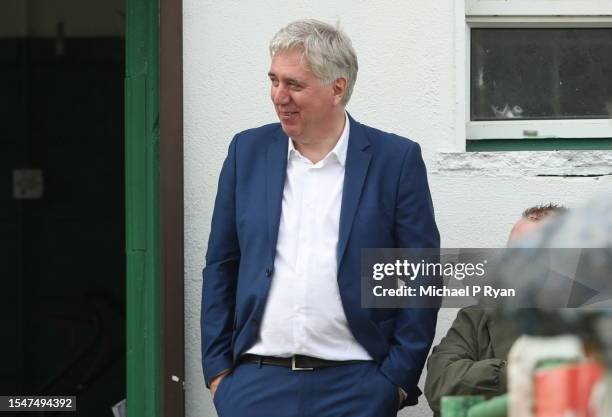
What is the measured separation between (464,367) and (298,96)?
36.4 inches

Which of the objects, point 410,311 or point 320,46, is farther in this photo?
point 410,311

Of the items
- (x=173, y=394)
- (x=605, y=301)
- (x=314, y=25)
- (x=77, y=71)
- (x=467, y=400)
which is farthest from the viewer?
(x=77, y=71)

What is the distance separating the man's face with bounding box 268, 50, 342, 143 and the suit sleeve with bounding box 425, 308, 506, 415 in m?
0.77

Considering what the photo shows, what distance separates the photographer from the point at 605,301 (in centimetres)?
182

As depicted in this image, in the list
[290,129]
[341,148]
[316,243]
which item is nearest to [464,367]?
[316,243]

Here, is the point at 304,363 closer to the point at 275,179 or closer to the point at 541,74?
the point at 275,179

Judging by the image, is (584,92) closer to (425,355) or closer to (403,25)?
(403,25)

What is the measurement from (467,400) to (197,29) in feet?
9.23

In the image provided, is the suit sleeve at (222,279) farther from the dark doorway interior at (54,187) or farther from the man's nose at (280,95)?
the dark doorway interior at (54,187)

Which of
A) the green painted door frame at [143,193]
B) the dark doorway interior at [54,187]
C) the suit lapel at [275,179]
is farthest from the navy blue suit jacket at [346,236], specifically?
the dark doorway interior at [54,187]

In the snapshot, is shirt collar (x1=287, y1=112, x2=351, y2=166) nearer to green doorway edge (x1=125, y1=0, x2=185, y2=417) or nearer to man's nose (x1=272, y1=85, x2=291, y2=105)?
man's nose (x1=272, y1=85, x2=291, y2=105)

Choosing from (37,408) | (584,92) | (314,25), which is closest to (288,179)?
(314,25)

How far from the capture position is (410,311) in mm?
3615

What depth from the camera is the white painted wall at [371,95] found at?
14.9 ft
